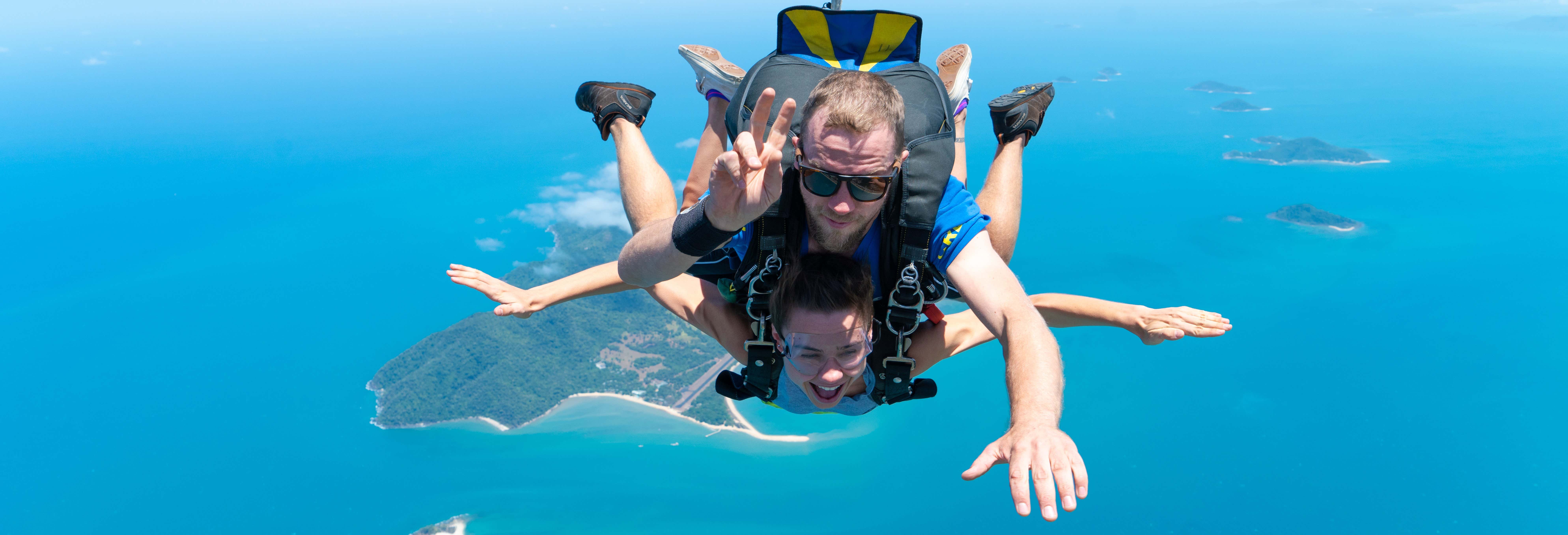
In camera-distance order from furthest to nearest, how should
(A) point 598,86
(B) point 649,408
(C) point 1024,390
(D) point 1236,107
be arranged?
(D) point 1236,107, (B) point 649,408, (A) point 598,86, (C) point 1024,390

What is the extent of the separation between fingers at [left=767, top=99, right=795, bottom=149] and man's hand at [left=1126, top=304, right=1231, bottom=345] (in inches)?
67.3

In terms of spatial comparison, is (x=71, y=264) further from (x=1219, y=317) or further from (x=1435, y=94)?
(x=1435, y=94)

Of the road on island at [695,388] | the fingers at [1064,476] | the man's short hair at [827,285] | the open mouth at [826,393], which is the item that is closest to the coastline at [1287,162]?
the road on island at [695,388]

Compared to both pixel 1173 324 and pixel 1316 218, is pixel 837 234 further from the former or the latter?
pixel 1316 218

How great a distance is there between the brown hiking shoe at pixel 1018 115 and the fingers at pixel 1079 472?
2.89m

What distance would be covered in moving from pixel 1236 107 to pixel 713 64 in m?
115

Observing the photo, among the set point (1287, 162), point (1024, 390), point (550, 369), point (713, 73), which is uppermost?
point (713, 73)

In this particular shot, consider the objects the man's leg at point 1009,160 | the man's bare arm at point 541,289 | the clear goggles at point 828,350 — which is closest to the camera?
the clear goggles at point 828,350

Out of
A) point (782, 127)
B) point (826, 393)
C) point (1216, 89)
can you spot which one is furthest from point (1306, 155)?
point (782, 127)

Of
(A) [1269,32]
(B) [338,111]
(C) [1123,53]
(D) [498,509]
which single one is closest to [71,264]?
(B) [338,111]

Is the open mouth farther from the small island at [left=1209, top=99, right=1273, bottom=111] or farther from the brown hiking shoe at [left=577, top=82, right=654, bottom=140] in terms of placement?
the small island at [left=1209, top=99, right=1273, bottom=111]

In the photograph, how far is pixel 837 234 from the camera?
3.29 metres

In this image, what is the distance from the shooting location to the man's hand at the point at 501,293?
3971 mm

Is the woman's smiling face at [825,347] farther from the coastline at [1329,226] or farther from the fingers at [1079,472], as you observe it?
the coastline at [1329,226]
